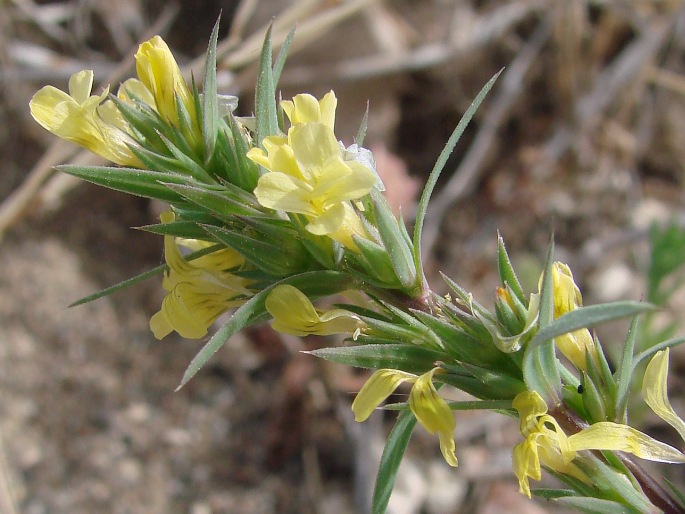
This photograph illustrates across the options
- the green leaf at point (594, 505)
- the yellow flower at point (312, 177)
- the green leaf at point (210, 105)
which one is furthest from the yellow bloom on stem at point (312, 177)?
the green leaf at point (594, 505)

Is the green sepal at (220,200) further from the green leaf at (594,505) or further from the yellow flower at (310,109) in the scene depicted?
the green leaf at (594,505)

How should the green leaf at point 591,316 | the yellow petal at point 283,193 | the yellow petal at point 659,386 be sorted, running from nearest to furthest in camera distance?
the green leaf at point 591,316 → the yellow petal at point 283,193 → the yellow petal at point 659,386

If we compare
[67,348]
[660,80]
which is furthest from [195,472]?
[660,80]

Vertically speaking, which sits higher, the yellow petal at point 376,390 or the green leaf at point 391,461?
the yellow petal at point 376,390

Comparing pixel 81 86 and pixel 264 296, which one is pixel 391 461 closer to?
pixel 264 296

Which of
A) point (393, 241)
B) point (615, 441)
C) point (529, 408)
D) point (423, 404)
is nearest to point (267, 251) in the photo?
point (393, 241)

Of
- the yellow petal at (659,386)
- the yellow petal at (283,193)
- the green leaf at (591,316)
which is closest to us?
the green leaf at (591,316)
